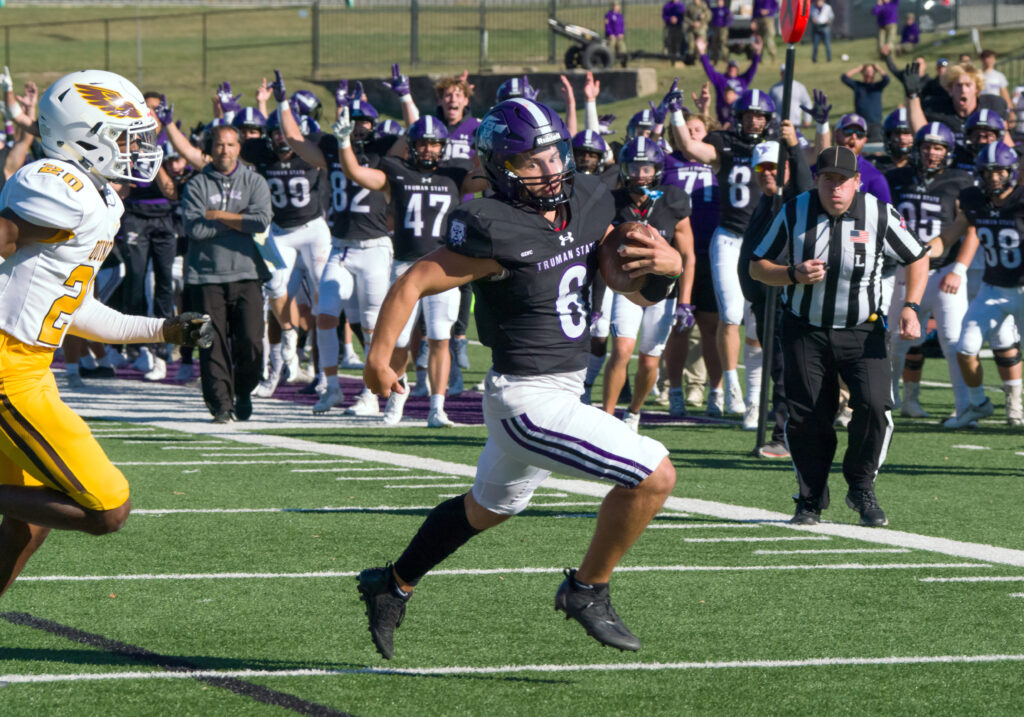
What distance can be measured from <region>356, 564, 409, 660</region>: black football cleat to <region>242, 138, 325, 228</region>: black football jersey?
793 cm

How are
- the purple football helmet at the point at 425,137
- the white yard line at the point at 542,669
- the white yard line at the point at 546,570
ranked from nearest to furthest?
the white yard line at the point at 542,669 < the white yard line at the point at 546,570 < the purple football helmet at the point at 425,137

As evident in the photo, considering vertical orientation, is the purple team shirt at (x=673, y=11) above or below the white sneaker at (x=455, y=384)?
above

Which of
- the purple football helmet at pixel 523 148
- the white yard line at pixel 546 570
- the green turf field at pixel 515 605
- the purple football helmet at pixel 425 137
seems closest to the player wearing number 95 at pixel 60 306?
the green turf field at pixel 515 605

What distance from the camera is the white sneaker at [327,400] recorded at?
11.8m

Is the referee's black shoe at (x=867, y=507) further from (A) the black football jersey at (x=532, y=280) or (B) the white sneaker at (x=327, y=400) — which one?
(B) the white sneaker at (x=327, y=400)

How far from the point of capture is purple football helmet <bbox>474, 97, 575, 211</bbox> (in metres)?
4.80

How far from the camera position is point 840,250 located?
755cm

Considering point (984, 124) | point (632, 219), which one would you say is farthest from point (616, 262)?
point (984, 124)

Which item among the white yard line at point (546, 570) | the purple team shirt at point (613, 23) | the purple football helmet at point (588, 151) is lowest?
the white yard line at point (546, 570)

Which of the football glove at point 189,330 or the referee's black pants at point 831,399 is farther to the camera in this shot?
the referee's black pants at point 831,399

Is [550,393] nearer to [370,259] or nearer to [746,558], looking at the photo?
[746,558]

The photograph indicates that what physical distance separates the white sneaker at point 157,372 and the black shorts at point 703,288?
5039 millimetres

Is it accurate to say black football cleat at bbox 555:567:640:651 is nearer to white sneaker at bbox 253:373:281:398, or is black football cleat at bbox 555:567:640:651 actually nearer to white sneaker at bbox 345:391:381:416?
white sneaker at bbox 345:391:381:416

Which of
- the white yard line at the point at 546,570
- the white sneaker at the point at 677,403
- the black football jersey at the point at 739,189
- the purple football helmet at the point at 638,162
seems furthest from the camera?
the white sneaker at the point at 677,403
